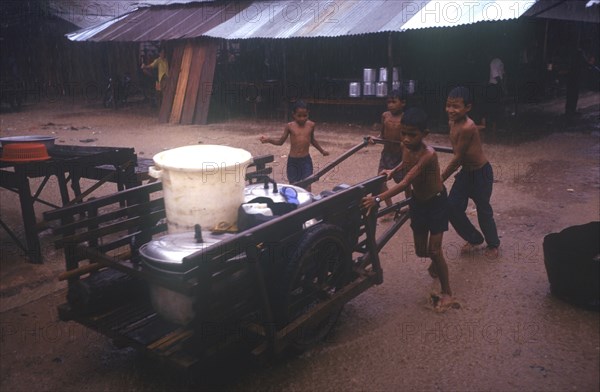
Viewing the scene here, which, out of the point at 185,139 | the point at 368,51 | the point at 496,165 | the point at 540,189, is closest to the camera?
the point at 540,189

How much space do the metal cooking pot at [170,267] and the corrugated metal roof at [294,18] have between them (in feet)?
26.8

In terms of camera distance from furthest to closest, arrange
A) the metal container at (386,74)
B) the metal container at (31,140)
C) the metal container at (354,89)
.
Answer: the metal container at (354,89)
the metal container at (386,74)
the metal container at (31,140)

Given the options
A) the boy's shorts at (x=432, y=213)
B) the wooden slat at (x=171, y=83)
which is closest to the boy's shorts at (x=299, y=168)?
the boy's shorts at (x=432, y=213)

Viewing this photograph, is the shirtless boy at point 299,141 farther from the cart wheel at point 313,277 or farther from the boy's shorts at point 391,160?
the cart wheel at point 313,277

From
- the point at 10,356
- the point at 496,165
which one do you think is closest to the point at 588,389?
the point at 10,356

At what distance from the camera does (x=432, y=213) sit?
368cm

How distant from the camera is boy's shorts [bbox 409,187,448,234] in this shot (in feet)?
12.0

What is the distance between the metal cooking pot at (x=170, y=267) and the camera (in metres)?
2.56

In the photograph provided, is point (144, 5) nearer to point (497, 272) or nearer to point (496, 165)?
point (496, 165)

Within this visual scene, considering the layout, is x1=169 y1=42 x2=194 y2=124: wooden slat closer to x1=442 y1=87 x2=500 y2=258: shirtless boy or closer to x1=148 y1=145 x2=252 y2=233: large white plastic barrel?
x1=442 y1=87 x2=500 y2=258: shirtless boy

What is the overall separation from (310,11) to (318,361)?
38.9 ft

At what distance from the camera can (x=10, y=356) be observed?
329cm

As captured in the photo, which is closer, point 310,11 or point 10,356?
point 10,356

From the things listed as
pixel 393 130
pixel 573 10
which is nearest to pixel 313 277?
pixel 393 130
